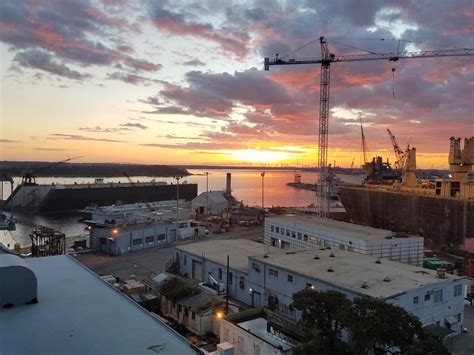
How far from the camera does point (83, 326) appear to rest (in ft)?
28.2

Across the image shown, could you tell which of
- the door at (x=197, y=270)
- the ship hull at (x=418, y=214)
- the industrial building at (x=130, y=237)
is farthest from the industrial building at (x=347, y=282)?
the ship hull at (x=418, y=214)

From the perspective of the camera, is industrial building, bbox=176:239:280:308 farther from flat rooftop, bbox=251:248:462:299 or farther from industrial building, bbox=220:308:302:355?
industrial building, bbox=220:308:302:355

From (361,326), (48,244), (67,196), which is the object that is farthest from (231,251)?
(67,196)

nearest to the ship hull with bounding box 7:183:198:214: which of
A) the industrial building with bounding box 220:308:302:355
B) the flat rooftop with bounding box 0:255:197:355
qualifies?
the industrial building with bounding box 220:308:302:355

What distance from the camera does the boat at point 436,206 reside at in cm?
3500

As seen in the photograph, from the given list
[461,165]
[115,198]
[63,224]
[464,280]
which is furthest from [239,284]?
[115,198]

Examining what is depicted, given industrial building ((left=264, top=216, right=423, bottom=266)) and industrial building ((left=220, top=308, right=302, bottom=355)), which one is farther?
industrial building ((left=264, top=216, right=423, bottom=266))

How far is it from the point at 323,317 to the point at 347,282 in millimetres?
4336

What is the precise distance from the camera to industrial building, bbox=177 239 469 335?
44.9 ft

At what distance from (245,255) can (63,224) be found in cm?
4091

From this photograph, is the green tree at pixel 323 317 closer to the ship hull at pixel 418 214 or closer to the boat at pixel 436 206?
the boat at pixel 436 206

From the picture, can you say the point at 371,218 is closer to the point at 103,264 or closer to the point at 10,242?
the point at 103,264

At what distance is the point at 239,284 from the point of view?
18828mm

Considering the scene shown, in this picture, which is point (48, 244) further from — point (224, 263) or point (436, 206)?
point (436, 206)
